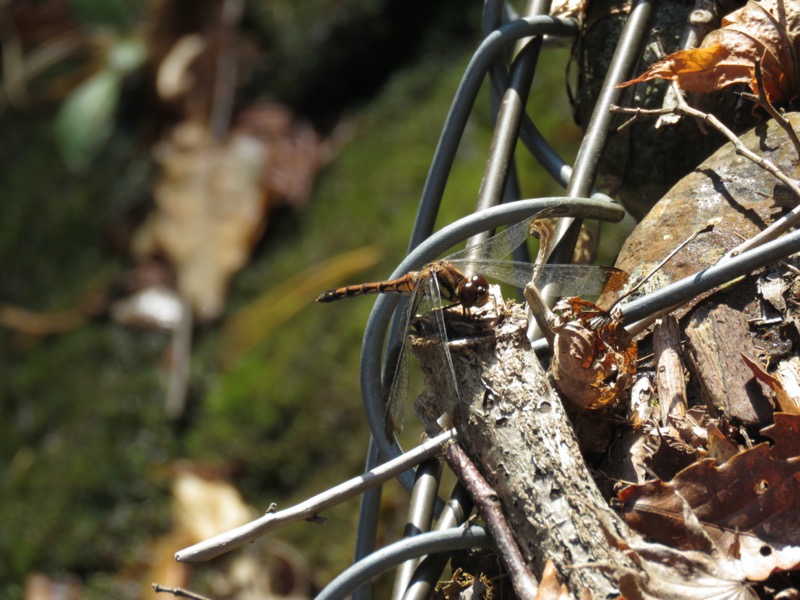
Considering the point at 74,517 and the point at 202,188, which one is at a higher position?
the point at 202,188

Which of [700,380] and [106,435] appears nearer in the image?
[700,380]

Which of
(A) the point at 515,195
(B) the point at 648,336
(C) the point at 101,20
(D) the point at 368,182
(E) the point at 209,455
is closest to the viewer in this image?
(B) the point at 648,336

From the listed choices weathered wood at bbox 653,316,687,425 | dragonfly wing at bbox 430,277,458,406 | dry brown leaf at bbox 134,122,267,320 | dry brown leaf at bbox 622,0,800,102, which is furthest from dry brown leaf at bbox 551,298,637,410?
dry brown leaf at bbox 134,122,267,320

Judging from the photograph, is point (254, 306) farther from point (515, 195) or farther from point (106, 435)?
point (515, 195)

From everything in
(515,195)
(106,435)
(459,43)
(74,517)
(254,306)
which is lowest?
(74,517)

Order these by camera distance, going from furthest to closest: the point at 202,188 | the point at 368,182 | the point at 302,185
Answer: the point at 202,188
the point at 302,185
the point at 368,182

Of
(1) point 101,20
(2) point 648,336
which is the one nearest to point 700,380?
(2) point 648,336

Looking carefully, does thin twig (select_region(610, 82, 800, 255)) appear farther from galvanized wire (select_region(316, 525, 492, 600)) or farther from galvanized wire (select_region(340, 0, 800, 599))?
galvanized wire (select_region(316, 525, 492, 600))
